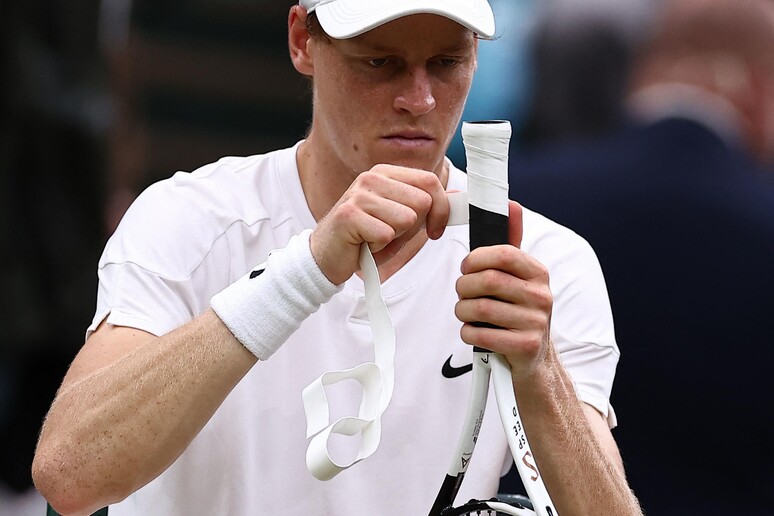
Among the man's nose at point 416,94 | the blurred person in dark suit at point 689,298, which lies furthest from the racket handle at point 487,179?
the blurred person in dark suit at point 689,298

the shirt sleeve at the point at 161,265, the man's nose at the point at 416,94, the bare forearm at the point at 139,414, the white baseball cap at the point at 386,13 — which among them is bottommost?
the bare forearm at the point at 139,414

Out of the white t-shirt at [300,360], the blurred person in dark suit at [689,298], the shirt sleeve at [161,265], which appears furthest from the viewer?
the blurred person in dark suit at [689,298]

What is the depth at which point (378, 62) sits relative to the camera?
2.84 metres

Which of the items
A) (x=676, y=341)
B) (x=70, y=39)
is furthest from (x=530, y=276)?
(x=70, y=39)

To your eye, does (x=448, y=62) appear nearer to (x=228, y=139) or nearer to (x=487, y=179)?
(x=487, y=179)

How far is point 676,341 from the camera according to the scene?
11.6 ft

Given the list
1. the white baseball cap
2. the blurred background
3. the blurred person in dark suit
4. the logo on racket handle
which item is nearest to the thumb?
the logo on racket handle

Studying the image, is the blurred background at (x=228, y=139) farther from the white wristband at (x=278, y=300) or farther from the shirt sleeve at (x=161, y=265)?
the white wristband at (x=278, y=300)

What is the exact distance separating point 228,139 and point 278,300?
4.05 meters

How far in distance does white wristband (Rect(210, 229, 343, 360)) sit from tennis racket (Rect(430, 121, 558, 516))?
28 cm

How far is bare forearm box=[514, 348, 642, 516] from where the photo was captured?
2588mm

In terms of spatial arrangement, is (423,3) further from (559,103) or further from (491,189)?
(559,103)

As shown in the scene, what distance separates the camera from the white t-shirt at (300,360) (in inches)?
116

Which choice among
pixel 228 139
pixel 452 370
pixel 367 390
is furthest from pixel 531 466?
pixel 228 139
